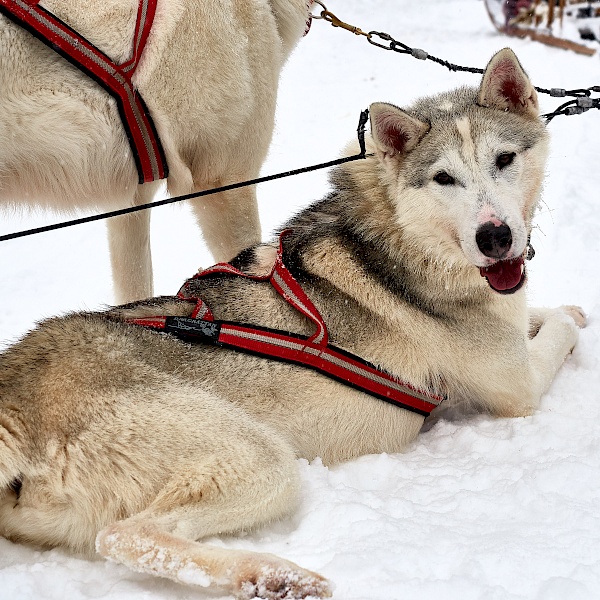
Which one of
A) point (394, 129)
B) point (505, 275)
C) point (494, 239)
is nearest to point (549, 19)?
point (394, 129)

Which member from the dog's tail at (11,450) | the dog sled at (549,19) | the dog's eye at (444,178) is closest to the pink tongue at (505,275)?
the dog's eye at (444,178)

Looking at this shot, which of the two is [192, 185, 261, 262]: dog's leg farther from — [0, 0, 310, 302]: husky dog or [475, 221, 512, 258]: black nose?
[475, 221, 512, 258]: black nose

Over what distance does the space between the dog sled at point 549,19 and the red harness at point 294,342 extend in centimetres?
927

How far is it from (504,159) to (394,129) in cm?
53

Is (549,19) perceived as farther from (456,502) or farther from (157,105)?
(456,502)

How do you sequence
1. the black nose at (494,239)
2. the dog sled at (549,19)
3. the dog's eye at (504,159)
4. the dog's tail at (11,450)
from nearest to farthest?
the dog's tail at (11,450)
the black nose at (494,239)
the dog's eye at (504,159)
the dog sled at (549,19)

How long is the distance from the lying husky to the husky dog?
645 millimetres

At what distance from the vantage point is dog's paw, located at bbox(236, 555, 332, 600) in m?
2.61

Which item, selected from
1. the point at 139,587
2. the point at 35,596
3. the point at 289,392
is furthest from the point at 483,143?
the point at 35,596

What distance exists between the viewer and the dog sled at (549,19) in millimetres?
11766

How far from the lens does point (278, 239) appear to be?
413cm

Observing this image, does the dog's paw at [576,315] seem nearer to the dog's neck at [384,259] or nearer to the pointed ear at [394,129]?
the dog's neck at [384,259]

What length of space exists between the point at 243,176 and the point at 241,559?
2459mm

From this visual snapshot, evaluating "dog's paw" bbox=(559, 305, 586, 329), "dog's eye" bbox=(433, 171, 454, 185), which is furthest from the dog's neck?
"dog's paw" bbox=(559, 305, 586, 329)
